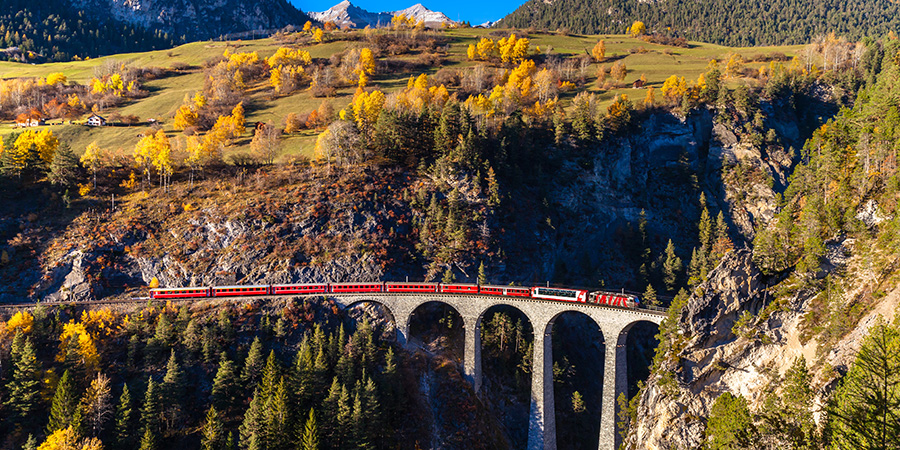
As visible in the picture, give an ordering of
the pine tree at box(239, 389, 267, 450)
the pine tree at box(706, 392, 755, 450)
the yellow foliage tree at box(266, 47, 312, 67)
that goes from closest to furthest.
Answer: the pine tree at box(706, 392, 755, 450)
the pine tree at box(239, 389, 267, 450)
the yellow foliage tree at box(266, 47, 312, 67)

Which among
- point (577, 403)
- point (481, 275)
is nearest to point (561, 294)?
point (481, 275)

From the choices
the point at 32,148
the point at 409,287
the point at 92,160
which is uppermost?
the point at 32,148

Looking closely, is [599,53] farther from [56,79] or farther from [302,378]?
[56,79]

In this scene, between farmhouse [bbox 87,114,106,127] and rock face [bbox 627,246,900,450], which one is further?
farmhouse [bbox 87,114,106,127]

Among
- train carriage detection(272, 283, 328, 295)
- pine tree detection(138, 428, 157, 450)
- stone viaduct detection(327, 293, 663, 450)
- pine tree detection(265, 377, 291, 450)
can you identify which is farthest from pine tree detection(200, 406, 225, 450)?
stone viaduct detection(327, 293, 663, 450)

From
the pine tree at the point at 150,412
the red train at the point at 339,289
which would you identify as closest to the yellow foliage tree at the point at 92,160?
the red train at the point at 339,289

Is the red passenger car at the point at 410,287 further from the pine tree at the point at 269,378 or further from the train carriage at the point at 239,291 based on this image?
the pine tree at the point at 269,378

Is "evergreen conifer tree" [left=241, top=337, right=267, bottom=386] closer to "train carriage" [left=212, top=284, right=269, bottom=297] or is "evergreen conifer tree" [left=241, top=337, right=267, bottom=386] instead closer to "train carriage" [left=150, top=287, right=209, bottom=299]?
"train carriage" [left=212, top=284, right=269, bottom=297]
